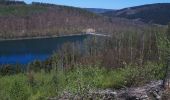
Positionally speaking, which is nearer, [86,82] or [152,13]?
[86,82]

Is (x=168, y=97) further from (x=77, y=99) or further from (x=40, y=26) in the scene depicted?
(x=40, y=26)

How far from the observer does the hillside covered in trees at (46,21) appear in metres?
124

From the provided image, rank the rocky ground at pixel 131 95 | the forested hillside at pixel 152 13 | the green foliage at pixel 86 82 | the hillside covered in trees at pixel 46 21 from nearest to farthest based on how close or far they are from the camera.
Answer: the rocky ground at pixel 131 95, the green foliage at pixel 86 82, the hillside covered in trees at pixel 46 21, the forested hillside at pixel 152 13

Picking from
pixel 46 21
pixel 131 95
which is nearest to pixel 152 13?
pixel 46 21

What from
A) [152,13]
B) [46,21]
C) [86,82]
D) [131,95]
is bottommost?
[131,95]

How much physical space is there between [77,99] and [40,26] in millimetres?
128020

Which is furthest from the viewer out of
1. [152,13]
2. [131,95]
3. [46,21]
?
[152,13]

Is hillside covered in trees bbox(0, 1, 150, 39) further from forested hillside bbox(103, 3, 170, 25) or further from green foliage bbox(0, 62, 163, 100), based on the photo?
green foliage bbox(0, 62, 163, 100)

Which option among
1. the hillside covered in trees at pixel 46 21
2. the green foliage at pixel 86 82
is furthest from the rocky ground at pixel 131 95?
the hillside covered in trees at pixel 46 21

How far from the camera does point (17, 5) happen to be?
154875 mm

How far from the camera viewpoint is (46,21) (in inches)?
→ 5497

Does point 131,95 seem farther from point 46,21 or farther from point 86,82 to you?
point 46,21

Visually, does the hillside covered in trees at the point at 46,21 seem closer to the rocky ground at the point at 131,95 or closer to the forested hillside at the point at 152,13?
the forested hillside at the point at 152,13

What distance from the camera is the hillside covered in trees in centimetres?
12350
